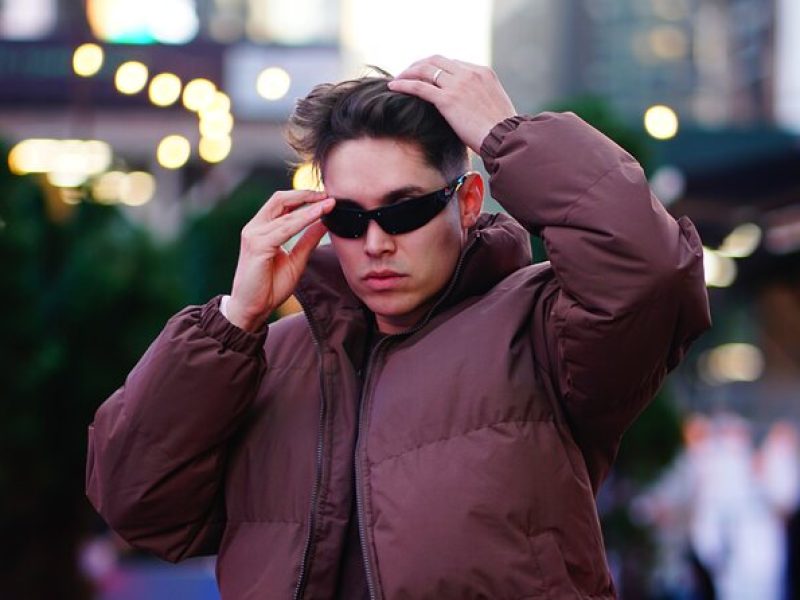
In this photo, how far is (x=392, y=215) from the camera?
2717mm

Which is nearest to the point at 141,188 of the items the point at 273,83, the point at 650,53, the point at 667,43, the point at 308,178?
the point at 650,53

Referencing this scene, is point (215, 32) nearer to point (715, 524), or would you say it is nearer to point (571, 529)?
point (715, 524)

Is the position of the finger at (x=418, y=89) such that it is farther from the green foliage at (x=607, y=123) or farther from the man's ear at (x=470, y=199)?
the green foliage at (x=607, y=123)

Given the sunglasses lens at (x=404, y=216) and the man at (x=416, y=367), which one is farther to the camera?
the sunglasses lens at (x=404, y=216)

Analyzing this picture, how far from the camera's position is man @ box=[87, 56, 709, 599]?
8.19 ft

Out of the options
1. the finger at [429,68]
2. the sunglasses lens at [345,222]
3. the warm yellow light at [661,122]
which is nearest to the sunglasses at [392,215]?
the sunglasses lens at [345,222]

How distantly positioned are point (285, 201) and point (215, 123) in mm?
5940

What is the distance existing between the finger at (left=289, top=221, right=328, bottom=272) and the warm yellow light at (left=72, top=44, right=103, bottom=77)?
4.55m

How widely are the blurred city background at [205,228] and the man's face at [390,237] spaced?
0.36m

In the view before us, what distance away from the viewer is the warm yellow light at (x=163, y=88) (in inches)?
320

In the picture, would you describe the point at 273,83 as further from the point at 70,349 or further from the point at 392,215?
the point at 70,349

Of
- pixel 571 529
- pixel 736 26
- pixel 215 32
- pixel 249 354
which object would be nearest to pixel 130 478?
pixel 249 354

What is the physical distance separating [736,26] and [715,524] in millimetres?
12726

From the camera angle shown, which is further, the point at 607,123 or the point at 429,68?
the point at 607,123
